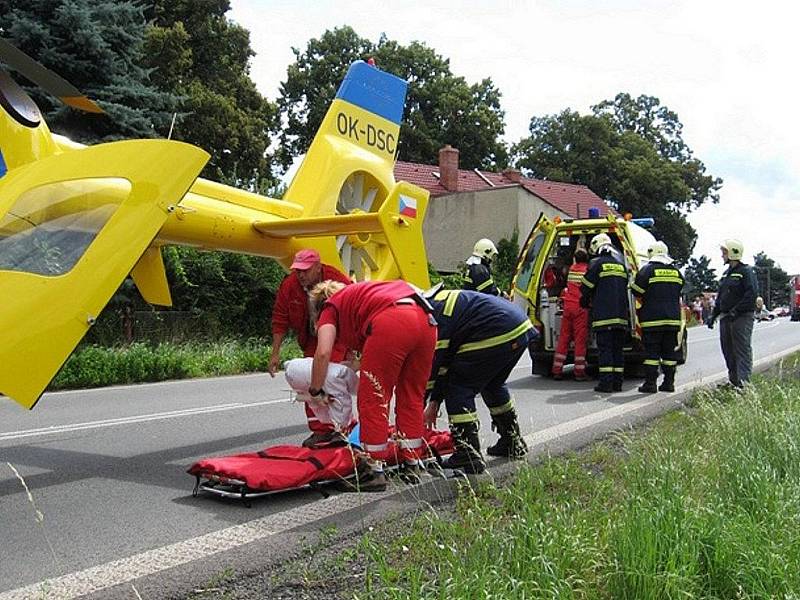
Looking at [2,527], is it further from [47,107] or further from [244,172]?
[244,172]

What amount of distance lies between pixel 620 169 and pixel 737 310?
171 ft

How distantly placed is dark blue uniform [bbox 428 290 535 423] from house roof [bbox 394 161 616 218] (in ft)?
109

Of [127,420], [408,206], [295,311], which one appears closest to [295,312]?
[295,311]

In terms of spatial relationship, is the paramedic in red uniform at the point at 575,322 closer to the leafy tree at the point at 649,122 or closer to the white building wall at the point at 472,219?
the white building wall at the point at 472,219

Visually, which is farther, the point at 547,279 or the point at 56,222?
the point at 547,279

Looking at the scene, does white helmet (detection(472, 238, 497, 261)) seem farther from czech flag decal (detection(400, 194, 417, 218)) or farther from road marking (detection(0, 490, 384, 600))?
road marking (detection(0, 490, 384, 600))

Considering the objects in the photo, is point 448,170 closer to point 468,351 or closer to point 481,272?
point 481,272

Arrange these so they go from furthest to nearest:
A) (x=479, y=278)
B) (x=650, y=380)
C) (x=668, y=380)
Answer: (x=668, y=380) < (x=650, y=380) < (x=479, y=278)

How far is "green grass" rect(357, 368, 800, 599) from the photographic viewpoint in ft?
9.96

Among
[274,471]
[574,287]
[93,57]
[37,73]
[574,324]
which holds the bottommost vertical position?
[274,471]

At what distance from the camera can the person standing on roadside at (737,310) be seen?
32.1 ft

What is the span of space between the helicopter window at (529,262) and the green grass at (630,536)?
7.67 meters

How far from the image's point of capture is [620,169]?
59875 millimetres

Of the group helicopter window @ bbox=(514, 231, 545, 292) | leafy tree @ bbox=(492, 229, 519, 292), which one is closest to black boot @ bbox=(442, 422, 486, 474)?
helicopter window @ bbox=(514, 231, 545, 292)
